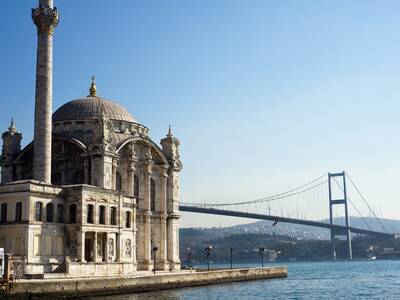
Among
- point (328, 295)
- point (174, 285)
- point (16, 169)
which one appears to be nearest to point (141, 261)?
point (174, 285)

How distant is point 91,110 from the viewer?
178 ft

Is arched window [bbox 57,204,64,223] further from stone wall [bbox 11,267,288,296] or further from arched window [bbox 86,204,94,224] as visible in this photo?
stone wall [bbox 11,267,288,296]

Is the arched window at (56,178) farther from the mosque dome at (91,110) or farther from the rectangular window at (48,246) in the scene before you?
the rectangular window at (48,246)

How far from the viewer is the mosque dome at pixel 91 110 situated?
177ft

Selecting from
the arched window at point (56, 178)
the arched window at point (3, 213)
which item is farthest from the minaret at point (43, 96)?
the arched window at point (56, 178)

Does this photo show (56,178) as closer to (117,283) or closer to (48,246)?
(48,246)

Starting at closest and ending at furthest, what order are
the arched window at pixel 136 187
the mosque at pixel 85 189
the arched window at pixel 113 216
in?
the mosque at pixel 85 189
the arched window at pixel 113 216
the arched window at pixel 136 187

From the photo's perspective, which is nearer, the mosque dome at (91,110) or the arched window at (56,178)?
the arched window at (56,178)

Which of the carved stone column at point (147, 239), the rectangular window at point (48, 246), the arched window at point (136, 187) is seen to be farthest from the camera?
the arched window at point (136, 187)

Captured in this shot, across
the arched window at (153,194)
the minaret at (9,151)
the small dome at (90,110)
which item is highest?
the small dome at (90,110)

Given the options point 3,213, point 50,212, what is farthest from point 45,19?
point 3,213

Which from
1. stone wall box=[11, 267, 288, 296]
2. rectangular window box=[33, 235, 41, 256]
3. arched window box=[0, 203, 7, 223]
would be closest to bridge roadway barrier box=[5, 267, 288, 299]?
stone wall box=[11, 267, 288, 296]

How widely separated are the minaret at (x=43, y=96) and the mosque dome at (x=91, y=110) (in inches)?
356

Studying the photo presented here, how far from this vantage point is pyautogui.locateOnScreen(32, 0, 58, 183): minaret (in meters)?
43.5
